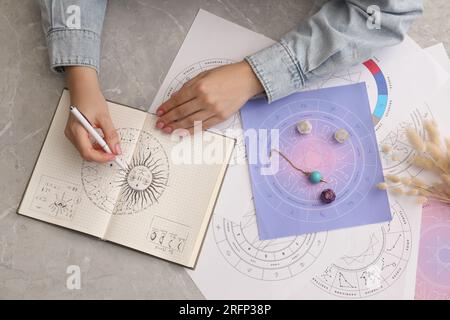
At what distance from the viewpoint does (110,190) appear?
2.60ft

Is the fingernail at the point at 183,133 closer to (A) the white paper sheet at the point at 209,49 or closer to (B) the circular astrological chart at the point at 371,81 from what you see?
(A) the white paper sheet at the point at 209,49

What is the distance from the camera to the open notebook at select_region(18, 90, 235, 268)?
2.56ft

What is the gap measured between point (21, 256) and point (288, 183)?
449 millimetres

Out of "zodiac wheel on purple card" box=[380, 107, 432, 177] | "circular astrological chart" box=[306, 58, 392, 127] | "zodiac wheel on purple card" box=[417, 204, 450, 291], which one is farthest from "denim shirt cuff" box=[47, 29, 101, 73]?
"zodiac wheel on purple card" box=[417, 204, 450, 291]

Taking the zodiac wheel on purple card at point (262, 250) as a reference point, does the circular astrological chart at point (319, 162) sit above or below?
above

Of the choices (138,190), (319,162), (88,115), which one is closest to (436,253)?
(319,162)

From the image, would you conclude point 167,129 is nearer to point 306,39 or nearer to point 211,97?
point 211,97

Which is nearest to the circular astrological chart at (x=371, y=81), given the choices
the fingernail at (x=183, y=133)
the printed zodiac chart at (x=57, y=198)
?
the fingernail at (x=183, y=133)

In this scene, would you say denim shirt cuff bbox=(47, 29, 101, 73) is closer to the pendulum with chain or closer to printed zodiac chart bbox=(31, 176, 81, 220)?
printed zodiac chart bbox=(31, 176, 81, 220)

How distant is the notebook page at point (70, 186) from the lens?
789 millimetres

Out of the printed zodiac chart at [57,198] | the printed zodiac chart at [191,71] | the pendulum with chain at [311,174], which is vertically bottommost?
the printed zodiac chart at [57,198]

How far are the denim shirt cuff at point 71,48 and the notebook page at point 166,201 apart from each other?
163 millimetres

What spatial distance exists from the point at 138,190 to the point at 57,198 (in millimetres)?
133
